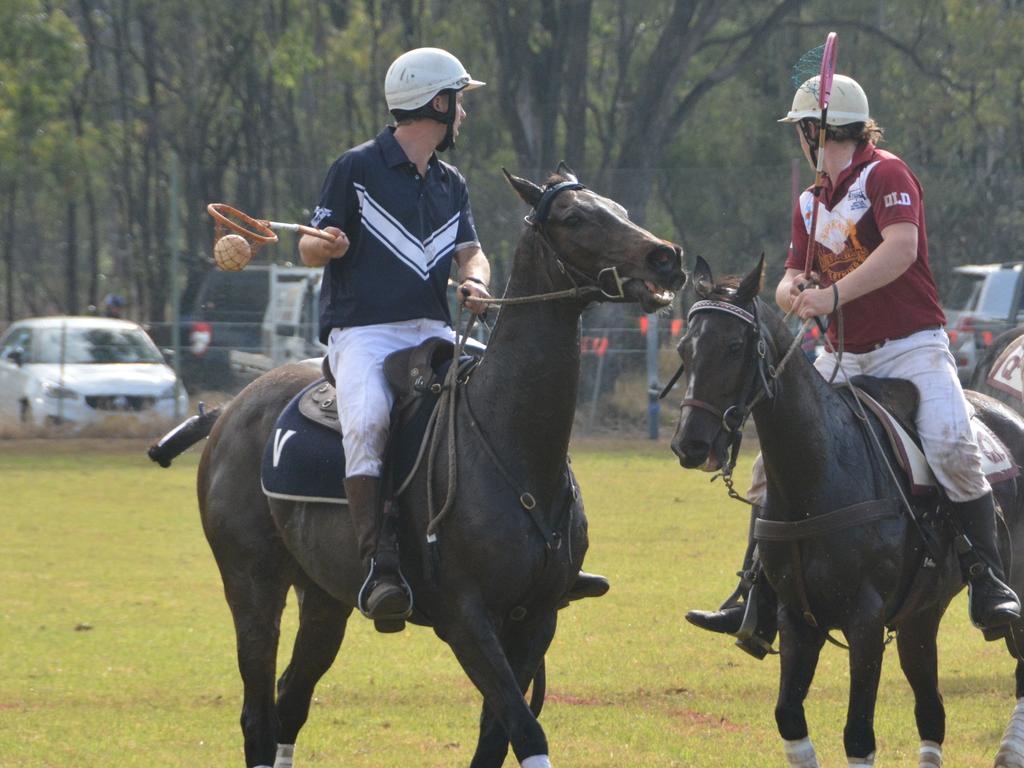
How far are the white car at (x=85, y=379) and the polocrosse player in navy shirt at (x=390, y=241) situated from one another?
734 inches

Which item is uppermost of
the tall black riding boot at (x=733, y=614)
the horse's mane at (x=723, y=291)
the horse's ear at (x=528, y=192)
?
the horse's ear at (x=528, y=192)

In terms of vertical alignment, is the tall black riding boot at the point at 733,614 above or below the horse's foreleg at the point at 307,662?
above

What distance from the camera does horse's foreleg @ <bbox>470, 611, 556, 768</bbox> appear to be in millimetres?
6254

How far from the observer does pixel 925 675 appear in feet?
24.5

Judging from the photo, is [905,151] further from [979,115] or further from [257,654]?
[257,654]

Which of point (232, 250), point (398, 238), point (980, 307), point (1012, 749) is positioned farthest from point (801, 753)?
point (980, 307)

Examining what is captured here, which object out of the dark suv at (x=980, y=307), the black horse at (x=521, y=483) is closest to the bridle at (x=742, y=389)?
the black horse at (x=521, y=483)

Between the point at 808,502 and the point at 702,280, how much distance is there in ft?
3.26

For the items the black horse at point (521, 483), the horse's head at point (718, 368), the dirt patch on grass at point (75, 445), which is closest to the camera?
the black horse at point (521, 483)

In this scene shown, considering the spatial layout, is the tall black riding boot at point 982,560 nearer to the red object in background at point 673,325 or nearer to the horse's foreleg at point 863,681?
the horse's foreleg at point 863,681

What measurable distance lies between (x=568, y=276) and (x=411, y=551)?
122 cm

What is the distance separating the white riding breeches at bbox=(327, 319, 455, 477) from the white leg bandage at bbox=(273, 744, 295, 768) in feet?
5.44

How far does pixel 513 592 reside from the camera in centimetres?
612

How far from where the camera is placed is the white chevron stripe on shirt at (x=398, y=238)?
671 cm
